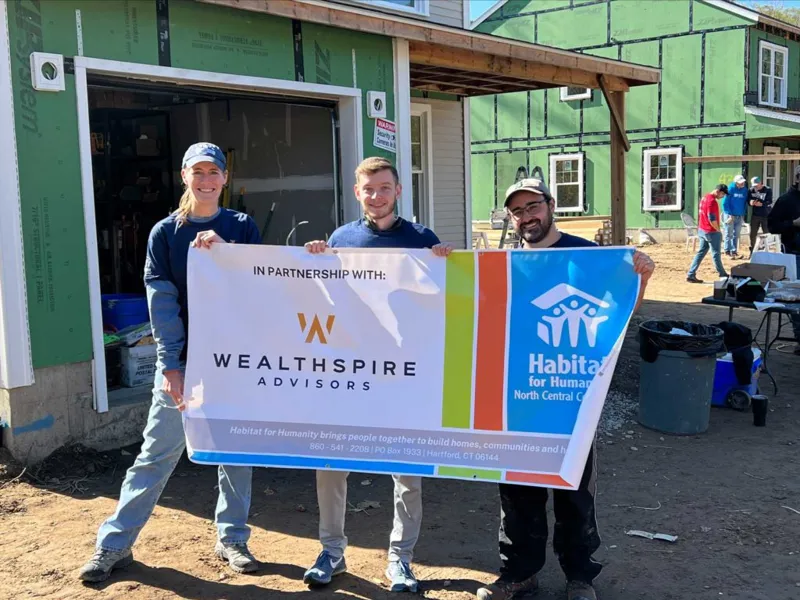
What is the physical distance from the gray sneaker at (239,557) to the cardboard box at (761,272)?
5.81m

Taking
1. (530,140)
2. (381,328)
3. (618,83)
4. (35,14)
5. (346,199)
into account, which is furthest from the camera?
(530,140)

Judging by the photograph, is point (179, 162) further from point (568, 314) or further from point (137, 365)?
point (568, 314)

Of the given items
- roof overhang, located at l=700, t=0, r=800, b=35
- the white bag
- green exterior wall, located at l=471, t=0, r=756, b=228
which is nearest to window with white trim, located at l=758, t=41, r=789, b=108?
roof overhang, located at l=700, t=0, r=800, b=35

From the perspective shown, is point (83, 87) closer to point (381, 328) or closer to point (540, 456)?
point (381, 328)

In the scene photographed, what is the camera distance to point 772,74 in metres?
22.8

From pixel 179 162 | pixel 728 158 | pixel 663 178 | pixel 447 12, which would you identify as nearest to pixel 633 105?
pixel 663 178

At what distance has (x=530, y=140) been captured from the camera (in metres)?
24.9

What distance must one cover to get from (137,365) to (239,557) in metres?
2.60

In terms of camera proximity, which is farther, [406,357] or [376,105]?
[376,105]

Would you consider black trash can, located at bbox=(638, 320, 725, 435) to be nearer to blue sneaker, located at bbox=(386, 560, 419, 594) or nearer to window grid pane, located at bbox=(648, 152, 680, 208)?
blue sneaker, located at bbox=(386, 560, 419, 594)

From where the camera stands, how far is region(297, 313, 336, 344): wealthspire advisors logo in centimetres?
348

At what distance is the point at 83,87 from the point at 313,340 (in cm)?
286

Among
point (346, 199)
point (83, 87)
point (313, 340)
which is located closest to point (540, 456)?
point (313, 340)

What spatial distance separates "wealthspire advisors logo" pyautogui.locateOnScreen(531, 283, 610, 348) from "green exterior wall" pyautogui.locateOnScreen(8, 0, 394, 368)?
3.36 meters
